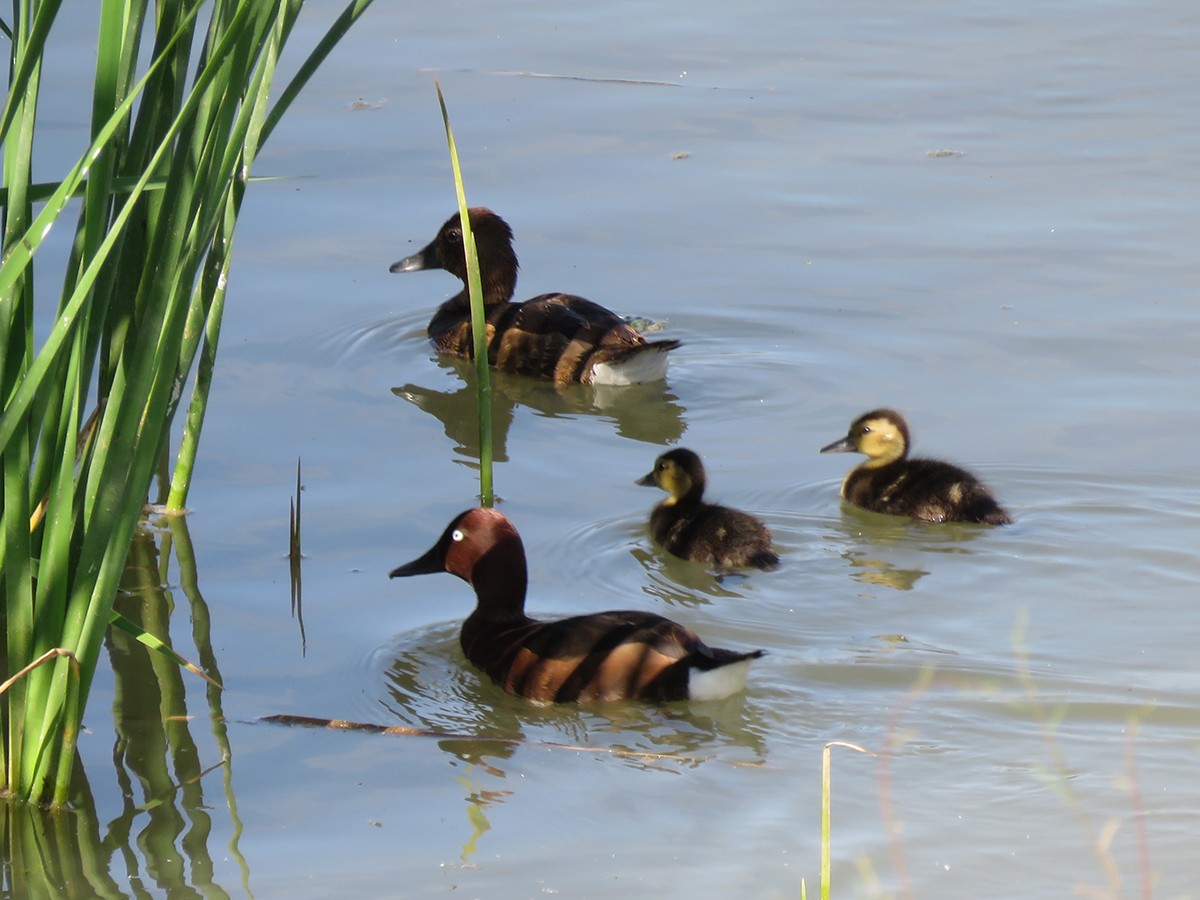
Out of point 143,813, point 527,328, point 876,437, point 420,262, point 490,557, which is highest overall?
point 420,262

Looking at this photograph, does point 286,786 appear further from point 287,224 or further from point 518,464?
point 287,224

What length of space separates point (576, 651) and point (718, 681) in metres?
0.34

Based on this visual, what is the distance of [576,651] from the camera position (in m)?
4.17

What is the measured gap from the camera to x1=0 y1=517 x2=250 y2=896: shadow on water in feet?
10.4

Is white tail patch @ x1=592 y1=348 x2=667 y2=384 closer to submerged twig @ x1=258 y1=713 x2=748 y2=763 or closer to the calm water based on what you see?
the calm water

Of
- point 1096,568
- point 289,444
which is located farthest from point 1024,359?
point 289,444

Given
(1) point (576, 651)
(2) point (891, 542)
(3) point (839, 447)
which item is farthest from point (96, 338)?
(3) point (839, 447)

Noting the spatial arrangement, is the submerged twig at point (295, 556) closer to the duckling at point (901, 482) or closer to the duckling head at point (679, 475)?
the duckling head at point (679, 475)

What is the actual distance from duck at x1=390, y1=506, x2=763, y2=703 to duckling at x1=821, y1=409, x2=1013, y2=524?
4.49ft

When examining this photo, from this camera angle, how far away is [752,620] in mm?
4719

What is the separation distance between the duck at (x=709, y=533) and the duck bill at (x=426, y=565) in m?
0.82

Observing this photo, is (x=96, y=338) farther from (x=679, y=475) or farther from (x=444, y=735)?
(x=679, y=475)

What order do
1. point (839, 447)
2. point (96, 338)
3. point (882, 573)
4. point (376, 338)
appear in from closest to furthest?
point (96, 338) → point (882, 573) → point (839, 447) → point (376, 338)

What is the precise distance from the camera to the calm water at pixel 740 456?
342cm
